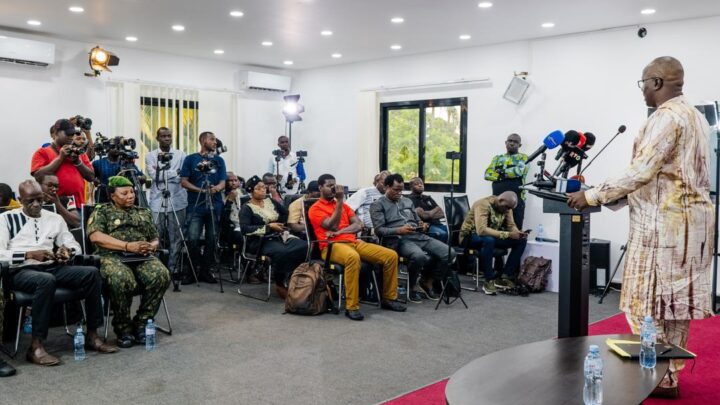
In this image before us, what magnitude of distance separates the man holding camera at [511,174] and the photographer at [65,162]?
4489mm

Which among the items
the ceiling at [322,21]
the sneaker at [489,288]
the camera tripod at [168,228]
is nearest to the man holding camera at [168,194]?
the camera tripod at [168,228]

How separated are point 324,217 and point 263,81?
5162 millimetres

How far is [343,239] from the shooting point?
5.76 meters

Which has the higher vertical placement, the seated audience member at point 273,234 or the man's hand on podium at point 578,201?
the man's hand on podium at point 578,201

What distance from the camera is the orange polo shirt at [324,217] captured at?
224 inches

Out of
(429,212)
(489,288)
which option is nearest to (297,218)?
(429,212)

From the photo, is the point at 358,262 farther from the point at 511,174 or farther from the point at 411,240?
the point at 511,174

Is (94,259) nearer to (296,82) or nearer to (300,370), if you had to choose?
(300,370)

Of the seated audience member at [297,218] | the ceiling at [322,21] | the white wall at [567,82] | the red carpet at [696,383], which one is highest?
the ceiling at [322,21]

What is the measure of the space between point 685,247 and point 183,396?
271cm

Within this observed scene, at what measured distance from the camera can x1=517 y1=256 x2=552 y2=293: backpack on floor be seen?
6.67 meters

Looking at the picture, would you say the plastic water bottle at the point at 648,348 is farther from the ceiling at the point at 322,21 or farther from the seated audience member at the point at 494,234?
the ceiling at the point at 322,21

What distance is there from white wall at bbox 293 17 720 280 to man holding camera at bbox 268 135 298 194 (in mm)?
1199

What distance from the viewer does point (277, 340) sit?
471cm
